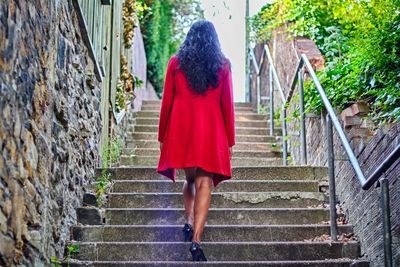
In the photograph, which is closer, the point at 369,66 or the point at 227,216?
the point at 227,216

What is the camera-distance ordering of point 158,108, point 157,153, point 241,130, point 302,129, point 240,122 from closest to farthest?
point 302,129 < point 157,153 < point 241,130 < point 240,122 < point 158,108

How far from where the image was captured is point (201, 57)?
15.0 ft

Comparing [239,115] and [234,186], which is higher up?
[239,115]

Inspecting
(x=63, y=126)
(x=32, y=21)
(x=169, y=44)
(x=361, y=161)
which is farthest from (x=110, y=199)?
(x=169, y=44)

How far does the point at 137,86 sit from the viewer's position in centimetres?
946

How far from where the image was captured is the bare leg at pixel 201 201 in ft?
14.0

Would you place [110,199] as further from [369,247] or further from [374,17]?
[374,17]

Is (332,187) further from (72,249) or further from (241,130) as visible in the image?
(241,130)

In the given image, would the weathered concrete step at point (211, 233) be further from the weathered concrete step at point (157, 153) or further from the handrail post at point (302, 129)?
the weathered concrete step at point (157, 153)

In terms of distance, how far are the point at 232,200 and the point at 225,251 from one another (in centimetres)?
91

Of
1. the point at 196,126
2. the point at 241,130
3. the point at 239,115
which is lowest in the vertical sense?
the point at 241,130

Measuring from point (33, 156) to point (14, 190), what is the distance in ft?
1.29

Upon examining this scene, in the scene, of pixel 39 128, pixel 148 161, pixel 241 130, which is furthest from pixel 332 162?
pixel 241 130

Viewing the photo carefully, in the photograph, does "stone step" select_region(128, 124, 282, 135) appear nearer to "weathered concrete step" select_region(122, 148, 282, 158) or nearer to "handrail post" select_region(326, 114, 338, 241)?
"weathered concrete step" select_region(122, 148, 282, 158)
